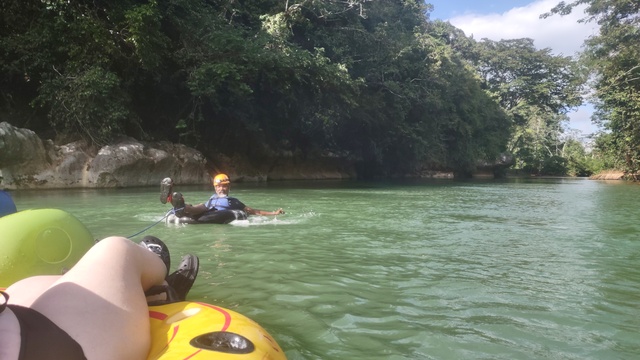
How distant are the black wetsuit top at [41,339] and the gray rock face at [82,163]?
1236cm

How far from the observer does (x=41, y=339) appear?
1.39m

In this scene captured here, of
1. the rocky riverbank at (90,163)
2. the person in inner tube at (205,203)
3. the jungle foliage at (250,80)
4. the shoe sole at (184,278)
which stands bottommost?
the shoe sole at (184,278)

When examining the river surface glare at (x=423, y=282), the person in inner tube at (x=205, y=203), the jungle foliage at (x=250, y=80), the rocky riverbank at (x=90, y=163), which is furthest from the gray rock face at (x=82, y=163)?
the person in inner tube at (x=205, y=203)

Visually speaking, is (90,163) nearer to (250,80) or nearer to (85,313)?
(250,80)

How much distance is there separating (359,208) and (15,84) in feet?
40.5

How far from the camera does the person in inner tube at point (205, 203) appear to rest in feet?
21.7

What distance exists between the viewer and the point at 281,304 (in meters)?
3.30

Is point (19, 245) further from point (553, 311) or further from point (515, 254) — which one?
point (515, 254)

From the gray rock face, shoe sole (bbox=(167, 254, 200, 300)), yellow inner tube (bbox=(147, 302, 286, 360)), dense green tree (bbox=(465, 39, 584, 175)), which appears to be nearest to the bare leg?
yellow inner tube (bbox=(147, 302, 286, 360))

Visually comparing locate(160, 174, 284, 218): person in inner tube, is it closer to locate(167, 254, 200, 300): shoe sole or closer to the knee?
locate(167, 254, 200, 300): shoe sole

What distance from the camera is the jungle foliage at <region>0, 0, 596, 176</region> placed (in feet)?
45.9

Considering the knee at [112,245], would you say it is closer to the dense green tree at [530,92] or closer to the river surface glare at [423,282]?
the river surface glare at [423,282]

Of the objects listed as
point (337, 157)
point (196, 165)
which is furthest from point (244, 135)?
point (337, 157)

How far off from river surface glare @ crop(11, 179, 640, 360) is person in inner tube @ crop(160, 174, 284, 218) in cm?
31
